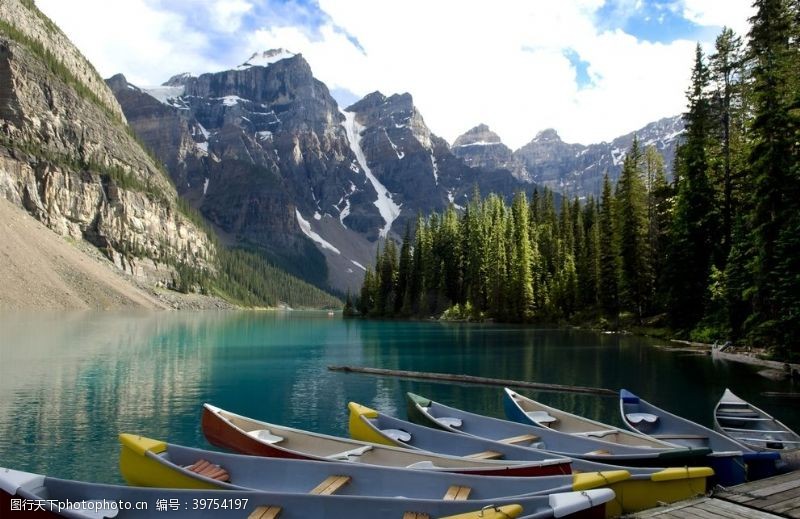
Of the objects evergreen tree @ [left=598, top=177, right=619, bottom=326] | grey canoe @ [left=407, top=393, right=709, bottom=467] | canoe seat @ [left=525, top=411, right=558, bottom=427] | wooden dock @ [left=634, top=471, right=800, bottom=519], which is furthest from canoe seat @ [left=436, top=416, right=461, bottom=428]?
evergreen tree @ [left=598, top=177, right=619, bottom=326]

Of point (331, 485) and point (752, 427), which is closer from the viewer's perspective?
point (331, 485)

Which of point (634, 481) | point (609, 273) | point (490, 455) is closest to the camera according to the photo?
point (634, 481)

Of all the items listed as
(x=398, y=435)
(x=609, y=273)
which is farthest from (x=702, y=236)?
(x=398, y=435)

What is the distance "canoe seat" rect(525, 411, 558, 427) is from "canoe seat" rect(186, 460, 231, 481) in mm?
9643

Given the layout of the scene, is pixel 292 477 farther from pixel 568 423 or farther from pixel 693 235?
pixel 693 235

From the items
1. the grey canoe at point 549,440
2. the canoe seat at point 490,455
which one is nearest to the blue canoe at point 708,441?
the grey canoe at point 549,440

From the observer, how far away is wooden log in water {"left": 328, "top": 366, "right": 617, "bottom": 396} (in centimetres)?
2801

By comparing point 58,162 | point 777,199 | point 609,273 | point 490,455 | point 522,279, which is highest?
point 58,162

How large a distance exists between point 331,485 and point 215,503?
2.25 m

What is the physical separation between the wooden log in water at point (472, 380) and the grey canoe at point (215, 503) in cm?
2098

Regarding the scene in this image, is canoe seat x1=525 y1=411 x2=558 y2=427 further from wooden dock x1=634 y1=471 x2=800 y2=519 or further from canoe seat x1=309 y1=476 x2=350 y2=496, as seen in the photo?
canoe seat x1=309 y1=476 x2=350 y2=496

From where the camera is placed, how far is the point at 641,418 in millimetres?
17641

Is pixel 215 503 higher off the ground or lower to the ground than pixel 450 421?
higher

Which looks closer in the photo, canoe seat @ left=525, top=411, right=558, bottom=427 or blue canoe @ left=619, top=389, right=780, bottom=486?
blue canoe @ left=619, top=389, right=780, bottom=486
